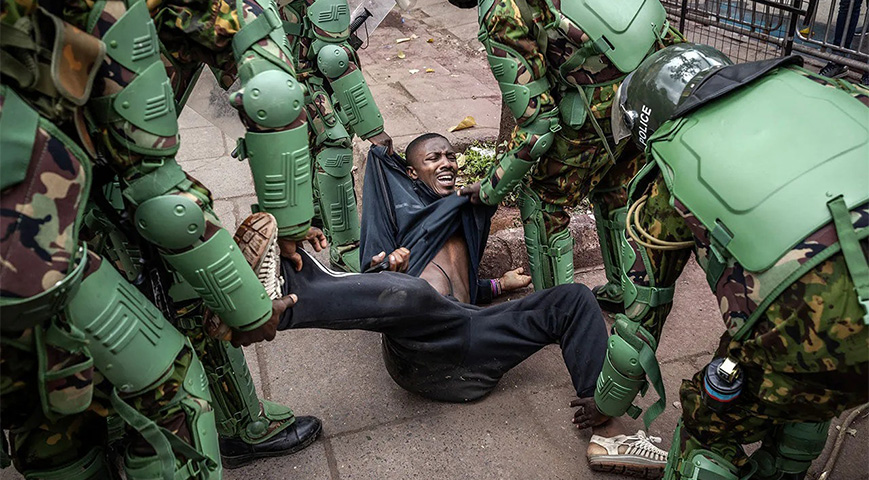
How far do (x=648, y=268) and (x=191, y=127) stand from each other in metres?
4.72

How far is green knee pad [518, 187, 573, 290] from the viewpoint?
330cm

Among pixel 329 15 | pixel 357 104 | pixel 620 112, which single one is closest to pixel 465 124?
pixel 357 104

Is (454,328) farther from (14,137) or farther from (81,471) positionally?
(14,137)

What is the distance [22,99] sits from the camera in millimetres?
1425

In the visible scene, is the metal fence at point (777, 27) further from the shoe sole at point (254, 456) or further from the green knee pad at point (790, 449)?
the shoe sole at point (254, 456)

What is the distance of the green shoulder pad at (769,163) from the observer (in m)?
1.60

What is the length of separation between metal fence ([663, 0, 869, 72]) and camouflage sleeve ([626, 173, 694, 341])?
3142 millimetres


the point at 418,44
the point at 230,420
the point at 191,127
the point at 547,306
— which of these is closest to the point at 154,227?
the point at 230,420

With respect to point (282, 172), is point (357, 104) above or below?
below

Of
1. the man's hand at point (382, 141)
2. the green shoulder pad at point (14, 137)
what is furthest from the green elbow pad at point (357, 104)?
the green shoulder pad at point (14, 137)

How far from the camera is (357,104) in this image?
3.55 m

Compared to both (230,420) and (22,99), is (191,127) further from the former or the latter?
(22,99)

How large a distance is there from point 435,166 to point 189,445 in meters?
2.09

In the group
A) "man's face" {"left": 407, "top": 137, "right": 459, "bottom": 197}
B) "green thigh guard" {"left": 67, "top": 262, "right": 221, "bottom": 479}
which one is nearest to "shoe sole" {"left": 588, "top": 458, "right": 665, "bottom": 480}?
"green thigh guard" {"left": 67, "top": 262, "right": 221, "bottom": 479}
